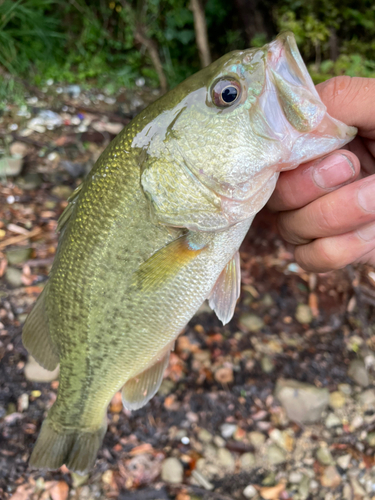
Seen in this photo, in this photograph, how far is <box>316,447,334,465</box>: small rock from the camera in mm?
2338

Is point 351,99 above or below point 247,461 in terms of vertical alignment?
above

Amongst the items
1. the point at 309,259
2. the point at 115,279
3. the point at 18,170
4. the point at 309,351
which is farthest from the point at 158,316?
the point at 18,170

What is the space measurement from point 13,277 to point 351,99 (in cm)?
278

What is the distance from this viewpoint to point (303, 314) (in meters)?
3.01

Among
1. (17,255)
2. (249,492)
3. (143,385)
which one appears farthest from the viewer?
(17,255)

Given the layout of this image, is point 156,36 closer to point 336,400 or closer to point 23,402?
point 23,402

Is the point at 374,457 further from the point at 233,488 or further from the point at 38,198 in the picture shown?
the point at 38,198

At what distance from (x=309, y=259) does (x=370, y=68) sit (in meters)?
2.75

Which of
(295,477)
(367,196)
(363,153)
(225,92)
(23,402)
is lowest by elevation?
(295,477)

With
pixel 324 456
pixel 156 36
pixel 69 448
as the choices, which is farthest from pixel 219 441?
pixel 156 36

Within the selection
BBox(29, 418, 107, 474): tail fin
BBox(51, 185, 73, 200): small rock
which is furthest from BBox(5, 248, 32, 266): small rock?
BBox(29, 418, 107, 474): tail fin

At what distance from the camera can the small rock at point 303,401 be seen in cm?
247

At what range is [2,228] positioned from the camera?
10.8 ft

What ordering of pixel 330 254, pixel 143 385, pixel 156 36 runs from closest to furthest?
pixel 330 254 < pixel 143 385 < pixel 156 36
